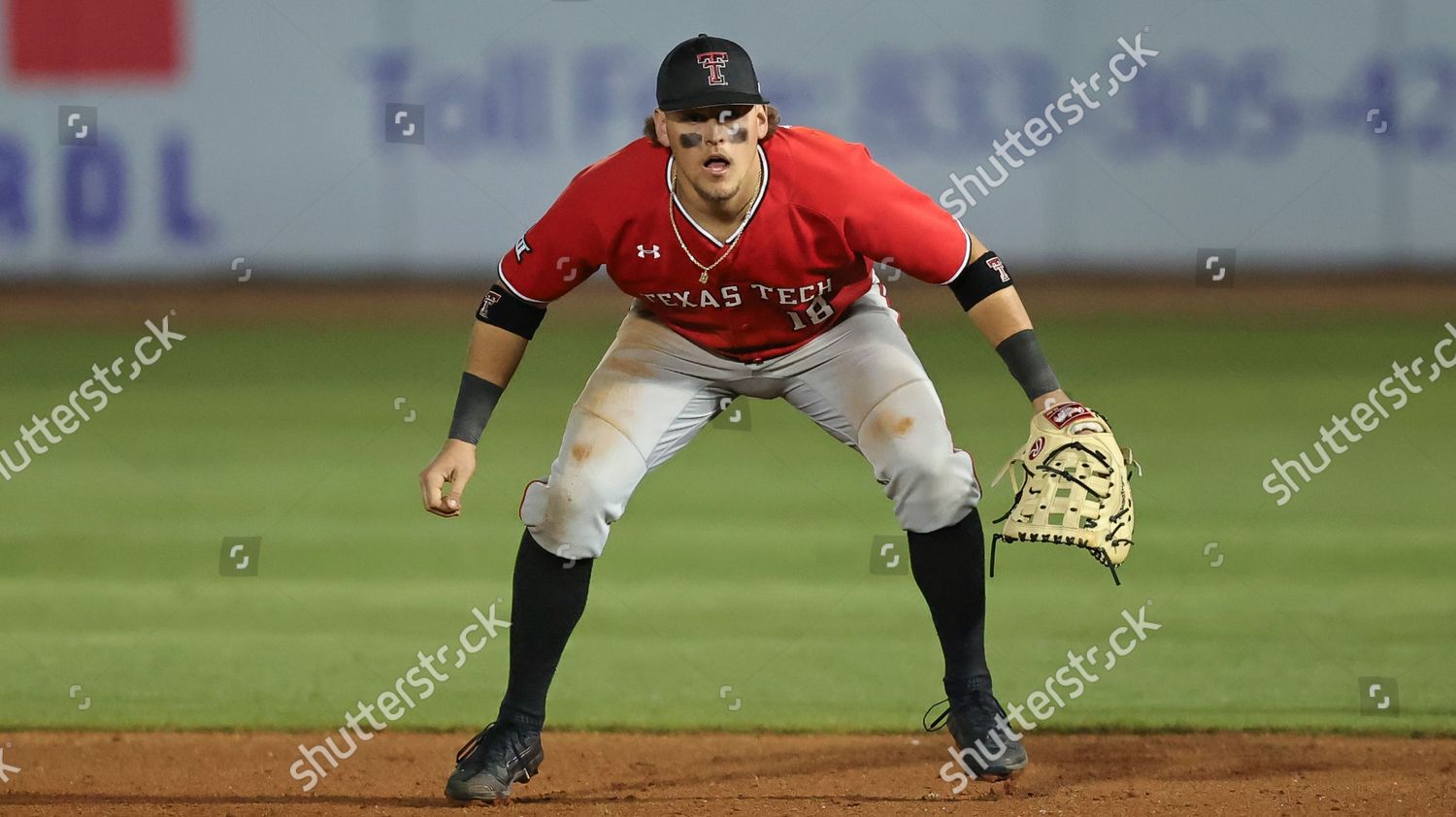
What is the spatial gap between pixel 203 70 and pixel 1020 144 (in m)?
7.03

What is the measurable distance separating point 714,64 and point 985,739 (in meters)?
1.79

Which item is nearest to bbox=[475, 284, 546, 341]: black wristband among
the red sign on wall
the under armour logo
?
the under armour logo

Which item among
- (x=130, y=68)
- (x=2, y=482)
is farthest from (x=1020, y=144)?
(x=2, y=482)

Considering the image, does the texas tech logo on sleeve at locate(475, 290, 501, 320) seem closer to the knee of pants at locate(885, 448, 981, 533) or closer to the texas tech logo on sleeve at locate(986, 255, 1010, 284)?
the knee of pants at locate(885, 448, 981, 533)

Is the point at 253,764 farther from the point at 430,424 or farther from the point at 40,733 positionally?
the point at 430,424

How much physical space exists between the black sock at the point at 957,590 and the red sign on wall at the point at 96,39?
12.3m

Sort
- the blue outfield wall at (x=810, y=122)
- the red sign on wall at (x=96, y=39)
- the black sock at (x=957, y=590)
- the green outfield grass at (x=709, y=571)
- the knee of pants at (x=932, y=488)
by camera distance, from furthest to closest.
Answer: the red sign on wall at (x=96, y=39)
the blue outfield wall at (x=810, y=122)
the green outfield grass at (x=709, y=571)
the black sock at (x=957, y=590)
the knee of pants at (x=932, y=488)

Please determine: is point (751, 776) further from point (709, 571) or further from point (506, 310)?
point (709, 571)

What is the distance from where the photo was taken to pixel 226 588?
706 cm

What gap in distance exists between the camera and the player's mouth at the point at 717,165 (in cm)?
414

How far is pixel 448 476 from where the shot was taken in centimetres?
421

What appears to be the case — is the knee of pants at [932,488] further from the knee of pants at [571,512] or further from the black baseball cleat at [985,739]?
the knee of pants at [571,512]

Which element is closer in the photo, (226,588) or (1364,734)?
(1364,734)

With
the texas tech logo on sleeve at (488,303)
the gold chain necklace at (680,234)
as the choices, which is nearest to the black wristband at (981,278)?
the gold chain necklace at (680,234)
